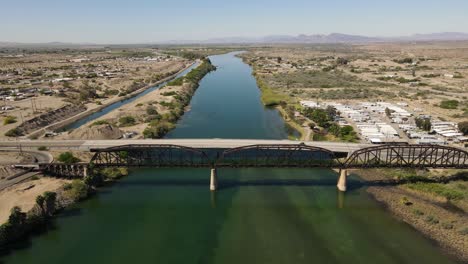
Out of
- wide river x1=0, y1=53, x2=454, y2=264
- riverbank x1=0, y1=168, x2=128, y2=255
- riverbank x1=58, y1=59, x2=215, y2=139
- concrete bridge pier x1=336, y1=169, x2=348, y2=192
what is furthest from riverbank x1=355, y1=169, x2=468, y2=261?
riverbank x1=58, y1=59, x2=215, y2=139

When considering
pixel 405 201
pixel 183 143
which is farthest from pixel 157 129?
pixel 405 201

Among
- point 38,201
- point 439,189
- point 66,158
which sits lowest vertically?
point 439,189

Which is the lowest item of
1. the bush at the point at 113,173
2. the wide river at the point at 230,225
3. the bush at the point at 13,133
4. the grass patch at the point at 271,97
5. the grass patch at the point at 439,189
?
the wide river at the point at 230,225

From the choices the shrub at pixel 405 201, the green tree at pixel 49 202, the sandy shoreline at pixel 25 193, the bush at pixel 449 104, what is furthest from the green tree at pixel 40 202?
the bush at pixel 449 104

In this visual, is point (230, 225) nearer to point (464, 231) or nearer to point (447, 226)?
point (447, 226)

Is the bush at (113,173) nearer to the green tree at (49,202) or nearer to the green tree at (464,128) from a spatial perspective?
the green tree at (49,202)

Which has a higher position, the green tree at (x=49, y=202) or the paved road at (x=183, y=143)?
the paved road at (x=183, y=143)

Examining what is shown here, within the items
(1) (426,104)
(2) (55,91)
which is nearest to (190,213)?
(1) (426,104)
